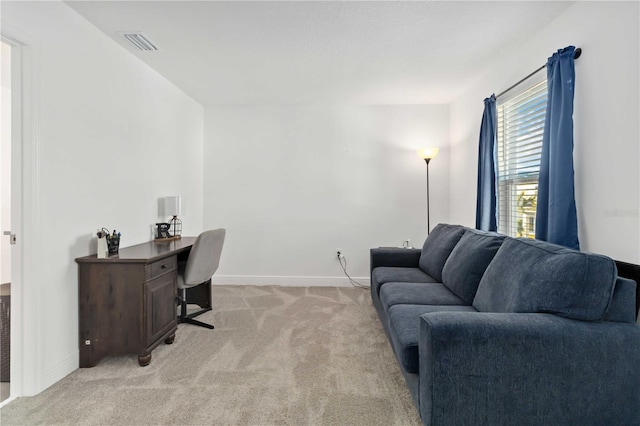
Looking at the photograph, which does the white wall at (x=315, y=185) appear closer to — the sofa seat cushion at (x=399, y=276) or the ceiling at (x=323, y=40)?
the ceiling at (x=323, y=40)

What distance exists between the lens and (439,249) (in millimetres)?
3113

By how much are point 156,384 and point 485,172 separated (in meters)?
3.19

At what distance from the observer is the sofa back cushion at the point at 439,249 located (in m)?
2.99

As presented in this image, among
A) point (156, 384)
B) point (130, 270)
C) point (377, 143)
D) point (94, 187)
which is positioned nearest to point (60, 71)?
point (94, 187)

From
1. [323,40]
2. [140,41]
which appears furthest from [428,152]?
[140,41]

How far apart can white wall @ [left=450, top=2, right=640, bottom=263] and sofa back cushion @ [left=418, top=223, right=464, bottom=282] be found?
103 cm

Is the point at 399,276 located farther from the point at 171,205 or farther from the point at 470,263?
the point at 171,205

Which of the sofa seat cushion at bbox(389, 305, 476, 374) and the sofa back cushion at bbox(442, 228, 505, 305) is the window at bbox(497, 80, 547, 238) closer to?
the sofa back cushion at bbox(442, 228, 505, 305)

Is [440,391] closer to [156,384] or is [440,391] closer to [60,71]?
[156,384]

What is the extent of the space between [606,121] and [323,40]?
2015mm

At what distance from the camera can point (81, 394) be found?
2.02 metres

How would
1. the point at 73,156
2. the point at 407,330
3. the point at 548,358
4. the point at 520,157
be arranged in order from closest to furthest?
the point at 548,358 < the point at 407,330 < the point at 73,156 < the point at 520,157

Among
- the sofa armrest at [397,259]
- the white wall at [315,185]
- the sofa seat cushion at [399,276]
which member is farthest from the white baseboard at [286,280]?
the sofa seat cushion at [399,276]

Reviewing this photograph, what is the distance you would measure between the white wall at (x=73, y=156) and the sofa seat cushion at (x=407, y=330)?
2190 millimetres
